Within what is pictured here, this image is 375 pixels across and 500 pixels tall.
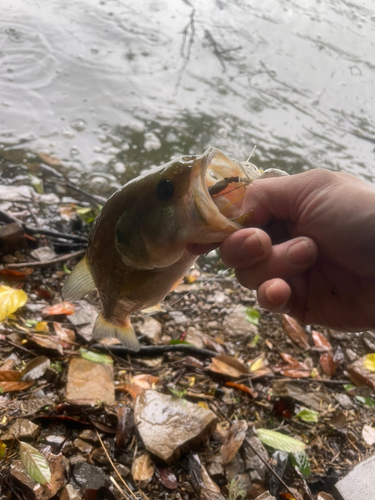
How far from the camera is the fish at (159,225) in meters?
1.34

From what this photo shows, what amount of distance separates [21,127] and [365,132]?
20.9 feet

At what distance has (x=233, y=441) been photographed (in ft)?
6.98

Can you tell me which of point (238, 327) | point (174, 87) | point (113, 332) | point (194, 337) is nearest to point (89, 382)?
point (113, 332)

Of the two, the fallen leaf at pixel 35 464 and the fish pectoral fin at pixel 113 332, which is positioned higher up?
the fish pectoral fin at pixel 113 332

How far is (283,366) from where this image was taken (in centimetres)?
280

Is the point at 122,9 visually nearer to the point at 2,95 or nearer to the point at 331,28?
the point at 2,95

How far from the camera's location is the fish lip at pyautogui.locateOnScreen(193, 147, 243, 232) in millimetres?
1253

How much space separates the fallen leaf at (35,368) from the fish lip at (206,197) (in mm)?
1667

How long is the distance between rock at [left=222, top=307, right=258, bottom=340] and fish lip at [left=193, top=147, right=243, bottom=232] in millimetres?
1953

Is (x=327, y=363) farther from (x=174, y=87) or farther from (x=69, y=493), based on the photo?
(x=174, y=87)

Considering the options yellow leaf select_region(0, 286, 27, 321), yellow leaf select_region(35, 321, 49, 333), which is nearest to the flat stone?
yellow leaf select_region(35, 321, 49, 333)

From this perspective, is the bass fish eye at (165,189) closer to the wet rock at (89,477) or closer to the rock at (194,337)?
the wet rock at (89,477)

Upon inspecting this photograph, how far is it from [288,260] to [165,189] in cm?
55

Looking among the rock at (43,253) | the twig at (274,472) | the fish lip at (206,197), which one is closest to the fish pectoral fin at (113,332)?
the twig at (274,472)
